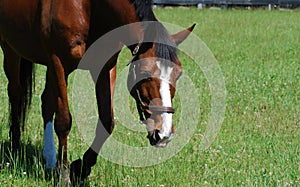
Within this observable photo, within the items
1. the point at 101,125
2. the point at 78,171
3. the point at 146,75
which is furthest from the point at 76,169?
the point at 146,75

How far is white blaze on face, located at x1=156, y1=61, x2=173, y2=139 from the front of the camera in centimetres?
375

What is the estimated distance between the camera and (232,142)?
17.7 feet

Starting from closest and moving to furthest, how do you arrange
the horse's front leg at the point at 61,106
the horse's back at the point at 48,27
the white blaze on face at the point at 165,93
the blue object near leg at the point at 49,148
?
the white blaze on face at the point at 165,93 < the horse's back at the point at 48,27 < the horse's front leg at the point at 61,106 < the blue object near leg at the point at 49,148

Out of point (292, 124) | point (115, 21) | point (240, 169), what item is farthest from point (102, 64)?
point (292, 124)

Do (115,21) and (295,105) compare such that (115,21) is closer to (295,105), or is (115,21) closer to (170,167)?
(170,167)

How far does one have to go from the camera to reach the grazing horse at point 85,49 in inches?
149

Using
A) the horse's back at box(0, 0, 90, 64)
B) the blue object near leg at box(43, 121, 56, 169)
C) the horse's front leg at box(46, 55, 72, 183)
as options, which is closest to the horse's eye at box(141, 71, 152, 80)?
the horse's back at box(0, 0, 90, 64)

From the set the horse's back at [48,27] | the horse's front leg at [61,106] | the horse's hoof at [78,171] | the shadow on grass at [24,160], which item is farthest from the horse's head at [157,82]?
the shadow on grass at [24,160]

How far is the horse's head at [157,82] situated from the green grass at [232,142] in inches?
22.3

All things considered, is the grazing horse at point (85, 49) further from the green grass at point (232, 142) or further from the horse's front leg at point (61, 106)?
the green grass at point (232, 142)

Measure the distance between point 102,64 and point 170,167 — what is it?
0.95m

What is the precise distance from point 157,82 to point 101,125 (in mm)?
1045

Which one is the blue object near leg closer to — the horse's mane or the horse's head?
the horse's head

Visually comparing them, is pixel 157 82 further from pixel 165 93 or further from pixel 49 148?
pixel 49 148
